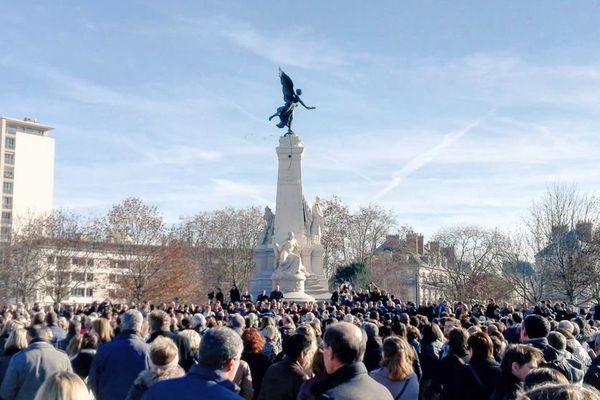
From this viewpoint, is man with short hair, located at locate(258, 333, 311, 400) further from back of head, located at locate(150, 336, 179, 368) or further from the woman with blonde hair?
back of head, located at locate(150, 336, 179, 368)

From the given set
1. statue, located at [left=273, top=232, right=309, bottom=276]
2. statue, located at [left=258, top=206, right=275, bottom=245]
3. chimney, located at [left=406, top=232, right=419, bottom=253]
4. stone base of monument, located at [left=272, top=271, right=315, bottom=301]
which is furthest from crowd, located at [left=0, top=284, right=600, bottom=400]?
chimney, located at [left=406, top=232, right=419, bottom=253]

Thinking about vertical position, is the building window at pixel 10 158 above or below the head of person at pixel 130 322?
above

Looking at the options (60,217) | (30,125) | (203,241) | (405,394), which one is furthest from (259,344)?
(30,125)

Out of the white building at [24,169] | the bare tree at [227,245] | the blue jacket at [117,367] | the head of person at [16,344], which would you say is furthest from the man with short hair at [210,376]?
the white building at [24,169]

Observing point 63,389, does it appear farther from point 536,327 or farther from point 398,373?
point 536,327

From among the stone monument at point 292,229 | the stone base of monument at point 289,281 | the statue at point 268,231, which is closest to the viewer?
the stone base of monument at point 289,281

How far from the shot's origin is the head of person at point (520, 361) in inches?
250

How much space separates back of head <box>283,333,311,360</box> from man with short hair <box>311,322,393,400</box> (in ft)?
6.28

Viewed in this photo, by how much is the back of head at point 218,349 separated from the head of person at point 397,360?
2.42 metres

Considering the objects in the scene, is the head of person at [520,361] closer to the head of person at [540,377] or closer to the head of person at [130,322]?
the head of person at [540,377]

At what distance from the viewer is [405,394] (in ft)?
22.4

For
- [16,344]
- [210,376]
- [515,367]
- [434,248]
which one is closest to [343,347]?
[210,376]

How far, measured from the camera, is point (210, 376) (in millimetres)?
4660

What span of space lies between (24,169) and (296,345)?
114300 millimetres
